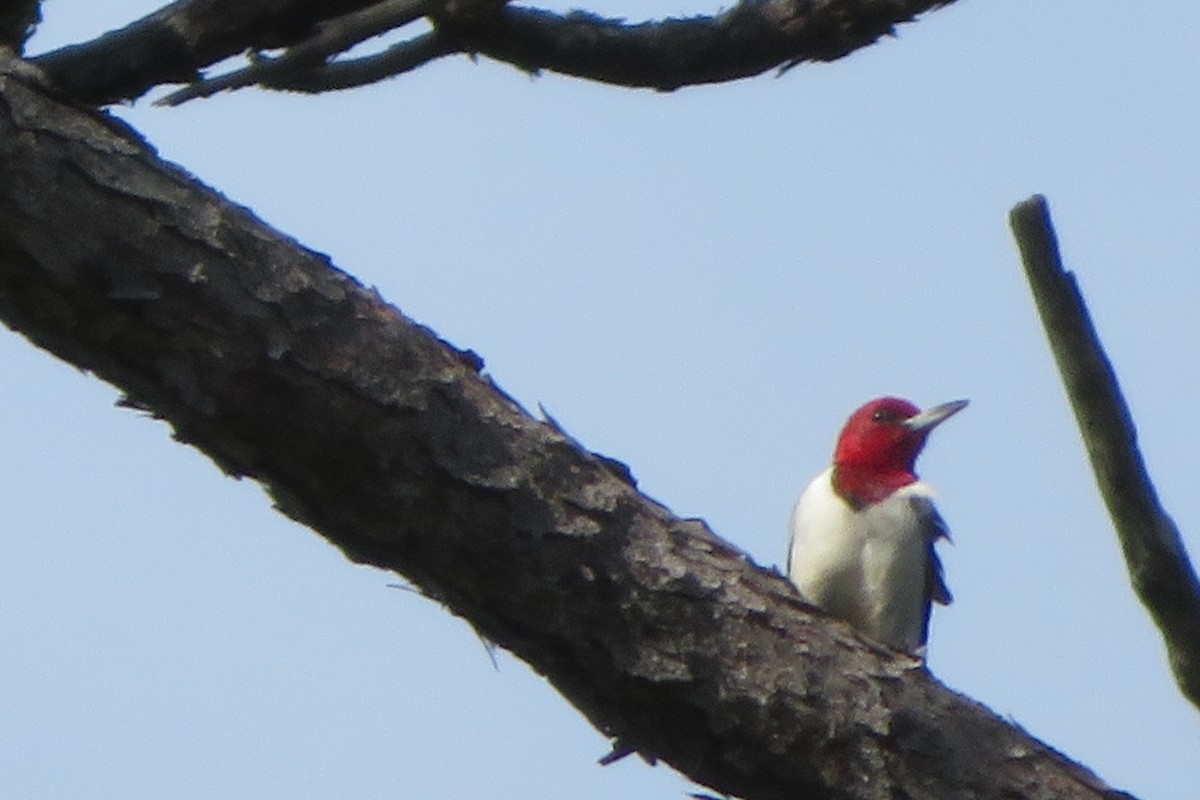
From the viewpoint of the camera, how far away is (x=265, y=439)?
2.85m

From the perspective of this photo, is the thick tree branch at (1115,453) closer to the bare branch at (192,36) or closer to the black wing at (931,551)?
the bare branch at (192,36)

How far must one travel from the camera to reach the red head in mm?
6906

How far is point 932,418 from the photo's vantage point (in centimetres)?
719

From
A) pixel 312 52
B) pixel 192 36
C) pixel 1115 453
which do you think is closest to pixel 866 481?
pixel 312 52

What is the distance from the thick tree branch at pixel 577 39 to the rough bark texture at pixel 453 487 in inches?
25.6

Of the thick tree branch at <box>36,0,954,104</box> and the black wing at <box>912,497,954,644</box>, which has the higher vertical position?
the black wing at <box>912,497,954,644</box>

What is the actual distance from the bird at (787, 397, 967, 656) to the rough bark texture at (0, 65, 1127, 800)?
128 inches

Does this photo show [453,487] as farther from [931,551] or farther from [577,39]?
[931,551]

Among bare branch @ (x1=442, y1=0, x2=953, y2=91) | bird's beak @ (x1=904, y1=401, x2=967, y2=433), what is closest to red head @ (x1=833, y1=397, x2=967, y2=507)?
bird's beak @ (x1=904, y1=401, x2=967, y2=433)

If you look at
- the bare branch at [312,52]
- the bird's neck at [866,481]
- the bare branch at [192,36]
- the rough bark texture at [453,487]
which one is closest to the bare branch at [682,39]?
the bare branch at [312,52]

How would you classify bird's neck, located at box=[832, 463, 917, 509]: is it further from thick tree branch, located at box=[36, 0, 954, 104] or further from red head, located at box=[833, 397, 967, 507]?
thick tree branch, located at box=[36, 0, 954, 104]

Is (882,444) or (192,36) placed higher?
(882,444)

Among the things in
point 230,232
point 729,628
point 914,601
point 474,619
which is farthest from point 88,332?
point 914,601

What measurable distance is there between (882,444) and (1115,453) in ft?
14.9
